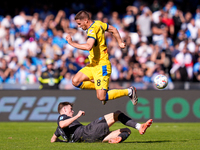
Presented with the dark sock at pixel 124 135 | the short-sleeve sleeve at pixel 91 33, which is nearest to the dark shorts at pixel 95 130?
the dark sock at pixel 124 135

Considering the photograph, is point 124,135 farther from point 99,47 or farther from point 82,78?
point 99,47

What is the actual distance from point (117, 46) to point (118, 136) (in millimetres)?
9106

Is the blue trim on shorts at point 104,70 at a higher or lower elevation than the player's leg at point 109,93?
higher

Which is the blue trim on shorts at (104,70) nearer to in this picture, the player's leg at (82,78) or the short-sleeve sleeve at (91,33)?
the player's leg at (82,78)

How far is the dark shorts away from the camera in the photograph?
7617 mm

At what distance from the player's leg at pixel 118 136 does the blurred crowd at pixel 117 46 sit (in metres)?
6.43

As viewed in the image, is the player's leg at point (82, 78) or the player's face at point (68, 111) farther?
the player's leg at point (82, 78)

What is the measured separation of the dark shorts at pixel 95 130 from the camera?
7617 millimetres

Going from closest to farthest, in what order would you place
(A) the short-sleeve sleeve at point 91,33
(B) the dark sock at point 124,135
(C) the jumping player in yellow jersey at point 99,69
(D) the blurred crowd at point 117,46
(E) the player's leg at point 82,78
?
1. (B) the dark sock at point 124,135
2. (A) the short-sleeve sleeve at point 91,33
3. (C) the jumping player in yellow jersey at point 99,69
4. (E) the player's leg at point 82,78
5. (D) the blurred crowd at point 117,46

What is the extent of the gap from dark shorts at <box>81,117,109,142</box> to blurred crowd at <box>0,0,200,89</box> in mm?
6449

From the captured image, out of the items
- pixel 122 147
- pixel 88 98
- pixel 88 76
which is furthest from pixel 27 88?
pixel 122 147

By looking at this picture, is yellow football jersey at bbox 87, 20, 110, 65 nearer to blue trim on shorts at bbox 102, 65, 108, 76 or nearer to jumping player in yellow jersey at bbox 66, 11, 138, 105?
jumping player in yellow jersey at bbox 66, 11, 138, 105

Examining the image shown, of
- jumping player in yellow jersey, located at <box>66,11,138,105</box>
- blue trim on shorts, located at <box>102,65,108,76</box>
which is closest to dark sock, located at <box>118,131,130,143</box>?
jumping player in yellow jersey, located at <box>66,11,138,105</box>

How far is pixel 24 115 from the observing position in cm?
1398
